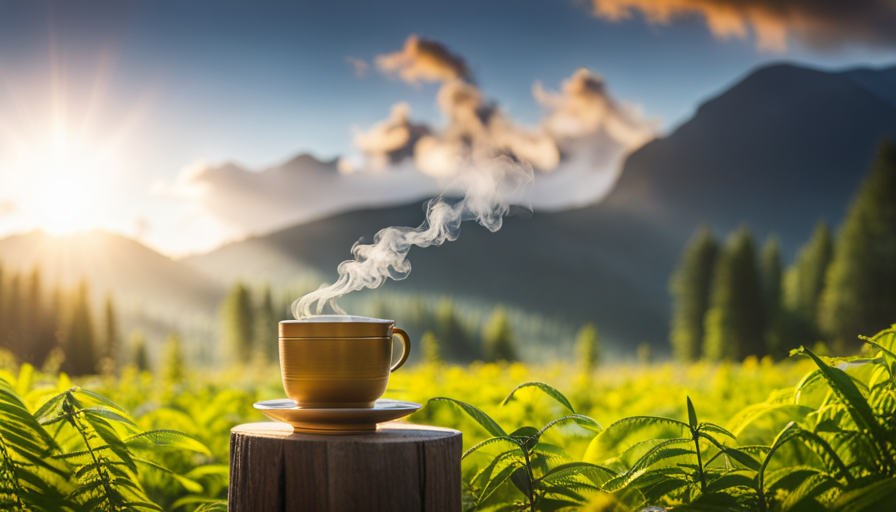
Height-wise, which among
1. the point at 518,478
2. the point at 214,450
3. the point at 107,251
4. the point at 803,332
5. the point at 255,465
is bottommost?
the point at 803,332

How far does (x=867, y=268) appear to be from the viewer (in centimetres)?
4684

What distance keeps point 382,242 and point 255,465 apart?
99 centimetres

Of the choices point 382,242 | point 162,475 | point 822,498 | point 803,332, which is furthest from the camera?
point 803,332

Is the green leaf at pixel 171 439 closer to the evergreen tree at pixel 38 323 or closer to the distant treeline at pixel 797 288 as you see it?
the distant treeline at pixel 797 288

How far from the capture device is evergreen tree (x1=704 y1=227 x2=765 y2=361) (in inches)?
2042

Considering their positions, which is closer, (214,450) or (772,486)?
(772,486)

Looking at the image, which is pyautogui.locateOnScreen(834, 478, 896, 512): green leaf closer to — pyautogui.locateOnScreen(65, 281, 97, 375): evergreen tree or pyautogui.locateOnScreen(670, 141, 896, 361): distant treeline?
pyautogui.locateOnScreen(670, 141, 896, 361): distant treeline

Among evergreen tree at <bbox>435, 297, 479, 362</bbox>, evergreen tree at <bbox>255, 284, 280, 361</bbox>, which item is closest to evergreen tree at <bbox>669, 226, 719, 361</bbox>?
evergreen tree at <bbox>435, 297, 479, 362</bbox>

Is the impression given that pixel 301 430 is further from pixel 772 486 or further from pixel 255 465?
pixel 772 486

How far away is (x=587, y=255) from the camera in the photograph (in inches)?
7849

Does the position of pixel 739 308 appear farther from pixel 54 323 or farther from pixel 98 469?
pixel 54 323

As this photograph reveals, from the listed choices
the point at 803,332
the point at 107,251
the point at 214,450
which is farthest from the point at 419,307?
the point at 107,251

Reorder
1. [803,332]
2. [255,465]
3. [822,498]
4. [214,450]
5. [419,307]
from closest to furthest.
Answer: [822,498] → [255,465] → [214,450] → [803,332] → [419,307]

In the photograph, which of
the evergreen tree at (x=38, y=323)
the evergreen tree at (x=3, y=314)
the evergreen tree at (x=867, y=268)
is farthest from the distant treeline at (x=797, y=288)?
the evergreen tree at (x=3, y=314)
